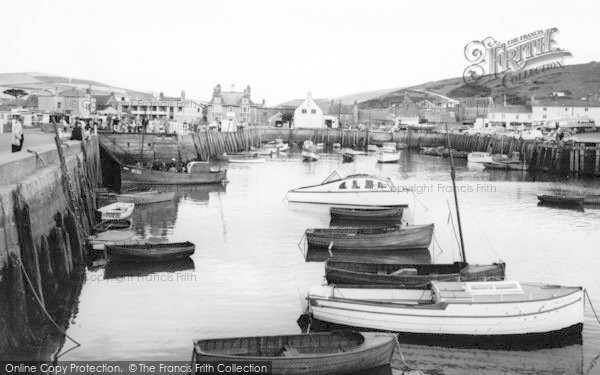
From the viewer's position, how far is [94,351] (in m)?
17.4

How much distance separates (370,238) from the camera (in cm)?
2967

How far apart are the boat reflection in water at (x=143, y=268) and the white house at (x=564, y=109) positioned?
114 meters

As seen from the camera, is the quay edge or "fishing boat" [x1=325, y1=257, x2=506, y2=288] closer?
the quay edge

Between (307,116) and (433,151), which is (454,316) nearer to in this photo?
(433,151)

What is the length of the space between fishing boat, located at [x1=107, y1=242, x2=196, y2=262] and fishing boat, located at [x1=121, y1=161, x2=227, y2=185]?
2570cm

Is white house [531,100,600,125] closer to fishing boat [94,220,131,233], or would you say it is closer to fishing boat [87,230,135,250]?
fishing boat [94,220,131,233]

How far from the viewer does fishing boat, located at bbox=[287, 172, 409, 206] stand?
4175 cm

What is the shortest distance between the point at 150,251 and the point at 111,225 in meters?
5.16

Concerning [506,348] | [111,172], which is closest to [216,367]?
[506,348]

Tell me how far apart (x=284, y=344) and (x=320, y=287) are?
14.8 ft

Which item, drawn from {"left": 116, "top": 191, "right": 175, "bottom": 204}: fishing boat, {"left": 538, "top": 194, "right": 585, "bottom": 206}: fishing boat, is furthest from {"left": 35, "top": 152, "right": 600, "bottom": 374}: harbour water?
{"left": 538, "top": 194, "right": 585, "bottom": 206}: fishing boat

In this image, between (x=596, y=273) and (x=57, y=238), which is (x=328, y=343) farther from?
(x=596, y=273)

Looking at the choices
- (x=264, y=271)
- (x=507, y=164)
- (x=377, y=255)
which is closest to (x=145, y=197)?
(x=264, y=271)

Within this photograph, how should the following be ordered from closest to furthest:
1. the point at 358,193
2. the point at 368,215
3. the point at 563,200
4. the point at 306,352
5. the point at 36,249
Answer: the point at 306,352
the point at 36,249
the point at 368,215
the point at 358,193
the point at 563,200
